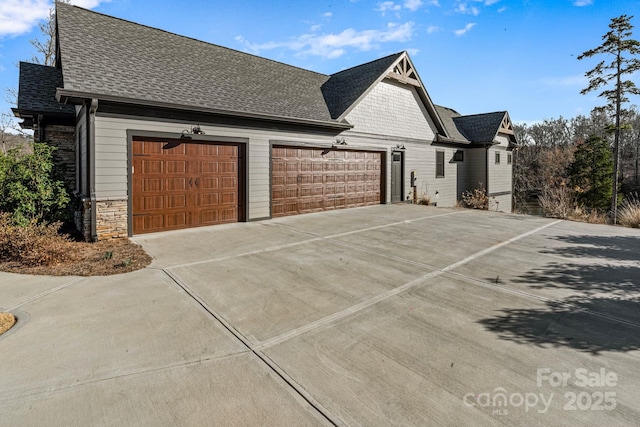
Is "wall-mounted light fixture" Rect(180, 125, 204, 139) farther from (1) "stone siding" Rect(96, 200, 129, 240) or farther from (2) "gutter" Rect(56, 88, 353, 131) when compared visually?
(1) "stone siding" Rect(96, 200, 129, 240)

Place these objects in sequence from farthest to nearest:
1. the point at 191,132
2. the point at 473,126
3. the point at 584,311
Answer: the point at 473,126, the point at 191,132, the point at 584,311

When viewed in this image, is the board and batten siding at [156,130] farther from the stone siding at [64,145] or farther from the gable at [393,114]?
the gable at [393,114]

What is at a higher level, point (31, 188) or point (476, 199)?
point (31, 188)

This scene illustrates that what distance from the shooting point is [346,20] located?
37.4 feet

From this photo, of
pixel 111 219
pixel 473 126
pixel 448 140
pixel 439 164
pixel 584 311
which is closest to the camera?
pixel 584 311

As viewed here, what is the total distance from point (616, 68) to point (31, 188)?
1086 inches

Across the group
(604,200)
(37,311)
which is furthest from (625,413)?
(604,200)

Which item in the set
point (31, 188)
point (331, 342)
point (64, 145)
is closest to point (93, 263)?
point (31, 188)

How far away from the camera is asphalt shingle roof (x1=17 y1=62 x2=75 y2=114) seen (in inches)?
374

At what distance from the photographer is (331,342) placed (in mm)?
3117

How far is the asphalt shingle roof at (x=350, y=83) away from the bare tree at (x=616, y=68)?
13257 millimetres

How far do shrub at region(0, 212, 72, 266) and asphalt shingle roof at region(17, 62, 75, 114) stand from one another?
5.33 metres

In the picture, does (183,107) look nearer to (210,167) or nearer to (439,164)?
(210,167)

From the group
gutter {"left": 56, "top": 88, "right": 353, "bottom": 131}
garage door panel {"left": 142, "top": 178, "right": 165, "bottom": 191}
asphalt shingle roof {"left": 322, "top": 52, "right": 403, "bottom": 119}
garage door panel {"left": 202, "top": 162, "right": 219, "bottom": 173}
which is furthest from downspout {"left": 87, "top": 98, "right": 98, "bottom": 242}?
asphalt shingle roof {"left": 322, "top": 52, "right": 403, "bottom": 119}
